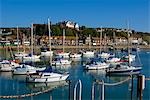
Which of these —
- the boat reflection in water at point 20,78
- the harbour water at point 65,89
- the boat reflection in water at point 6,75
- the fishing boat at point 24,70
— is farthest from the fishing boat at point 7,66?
the boat reflection in water at point 20,78

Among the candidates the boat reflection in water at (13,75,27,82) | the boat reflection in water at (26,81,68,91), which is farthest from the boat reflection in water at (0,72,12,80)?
the boat reflection in water at (26,81,68,91)

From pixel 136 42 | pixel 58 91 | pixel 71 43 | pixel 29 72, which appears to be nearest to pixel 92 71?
pixel 29 72

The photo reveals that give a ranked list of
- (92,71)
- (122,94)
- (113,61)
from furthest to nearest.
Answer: (113,61)
(92,71)
(122,94)

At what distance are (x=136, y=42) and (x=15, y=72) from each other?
65.9 metres

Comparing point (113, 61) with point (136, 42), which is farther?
point (136, 42)

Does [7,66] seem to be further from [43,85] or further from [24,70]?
[43,85]

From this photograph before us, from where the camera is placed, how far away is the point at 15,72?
26.0 metres

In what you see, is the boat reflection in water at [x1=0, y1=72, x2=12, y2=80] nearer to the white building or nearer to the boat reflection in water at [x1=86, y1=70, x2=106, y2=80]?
the boat reflection in water at [x1=86, y1=70, x2=106, y2=80]

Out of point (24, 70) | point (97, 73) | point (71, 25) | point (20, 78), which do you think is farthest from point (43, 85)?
point (71, 25)

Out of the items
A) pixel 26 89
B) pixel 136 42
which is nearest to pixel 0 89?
pixel 26 89

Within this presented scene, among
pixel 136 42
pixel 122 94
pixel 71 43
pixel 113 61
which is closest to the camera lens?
pixel 122 94

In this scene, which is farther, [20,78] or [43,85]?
[20,78]

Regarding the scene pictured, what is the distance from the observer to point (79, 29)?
91.4 metres

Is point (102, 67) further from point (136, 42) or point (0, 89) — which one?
point (136, 42)
